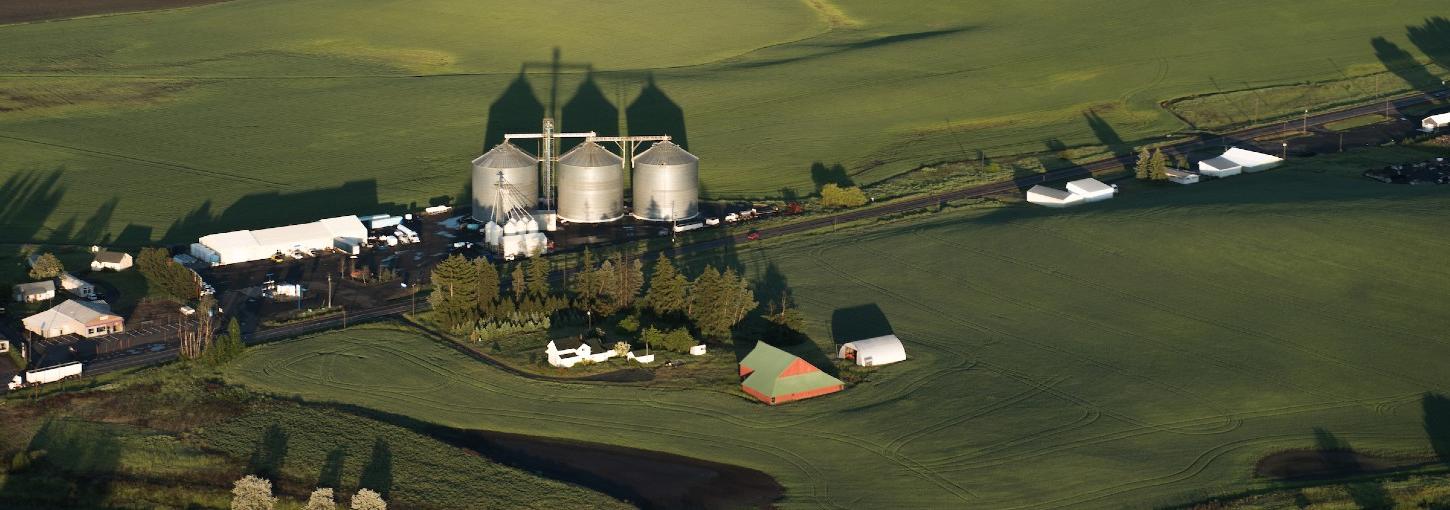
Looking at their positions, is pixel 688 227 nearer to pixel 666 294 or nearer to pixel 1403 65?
pixel 666 294

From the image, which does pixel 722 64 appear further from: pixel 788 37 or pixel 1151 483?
pixel 1151 483

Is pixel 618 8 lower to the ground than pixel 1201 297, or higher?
higher

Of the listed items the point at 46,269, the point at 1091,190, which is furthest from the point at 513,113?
the point at 1091,190

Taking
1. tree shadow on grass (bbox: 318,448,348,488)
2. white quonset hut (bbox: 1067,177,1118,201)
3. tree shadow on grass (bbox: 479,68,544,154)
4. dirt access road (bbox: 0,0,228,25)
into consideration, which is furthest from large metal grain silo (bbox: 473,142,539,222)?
dirt access road (bbox: 0,0,228,25)

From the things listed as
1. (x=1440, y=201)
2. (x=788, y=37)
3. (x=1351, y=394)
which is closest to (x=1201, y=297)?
→ (x=1351, y=394)

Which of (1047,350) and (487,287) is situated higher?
(487,287)

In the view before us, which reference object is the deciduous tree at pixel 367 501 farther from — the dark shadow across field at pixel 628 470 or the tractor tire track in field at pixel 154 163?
the tractor tire track in field at pixel 154 163
